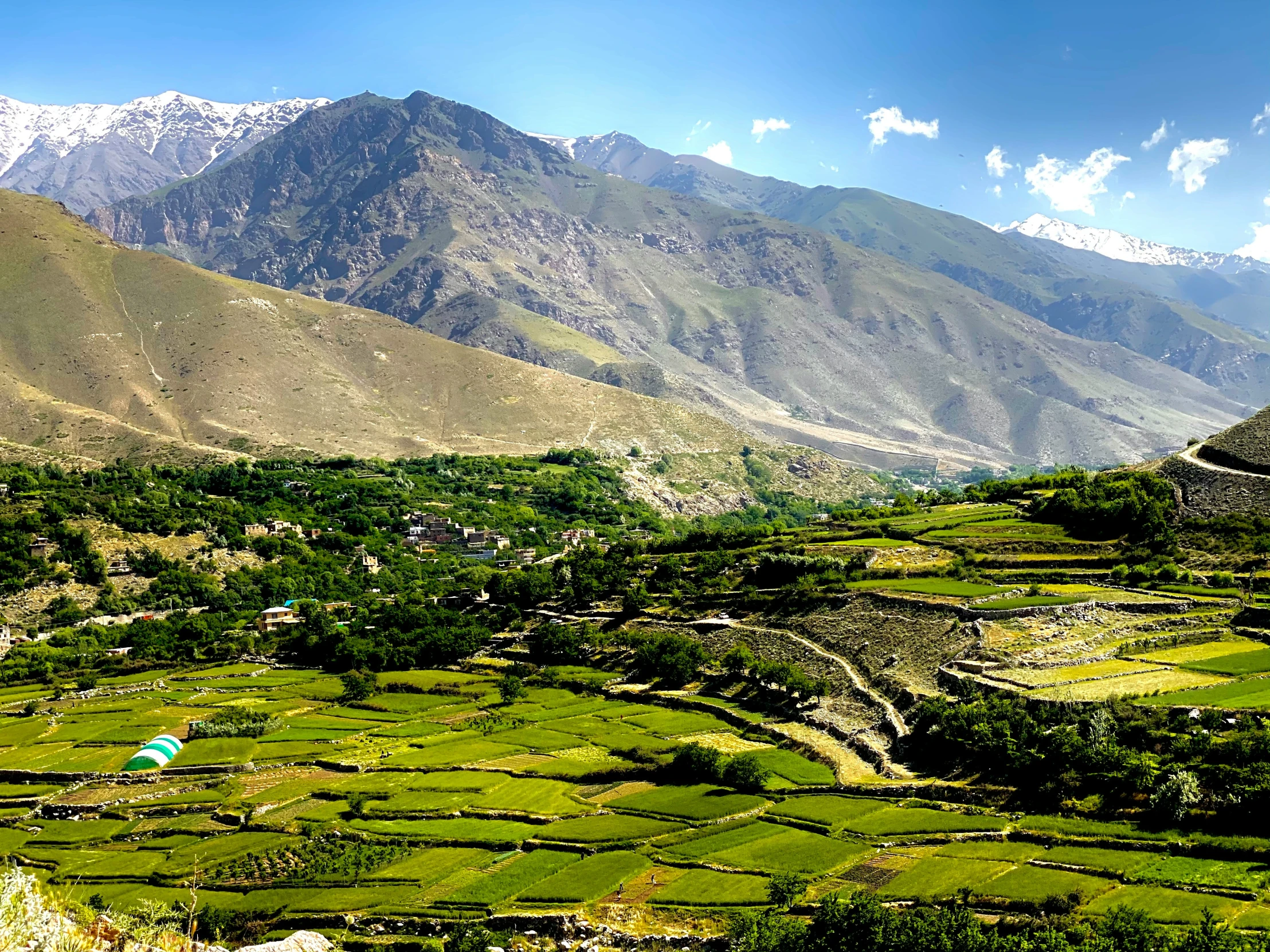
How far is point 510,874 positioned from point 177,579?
3864 inches

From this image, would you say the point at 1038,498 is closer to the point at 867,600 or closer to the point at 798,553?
the point at 798,553

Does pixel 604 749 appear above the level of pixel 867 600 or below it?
below

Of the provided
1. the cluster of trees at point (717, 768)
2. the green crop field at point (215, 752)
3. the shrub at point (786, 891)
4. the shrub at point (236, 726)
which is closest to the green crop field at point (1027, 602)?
the cluster of trees at point (717, 768)

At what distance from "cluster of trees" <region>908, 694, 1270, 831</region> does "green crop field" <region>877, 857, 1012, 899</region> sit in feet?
22.3

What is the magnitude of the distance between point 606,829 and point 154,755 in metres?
34.9

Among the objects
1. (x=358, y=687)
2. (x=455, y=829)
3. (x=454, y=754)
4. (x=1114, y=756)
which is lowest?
(x=358, y=687)

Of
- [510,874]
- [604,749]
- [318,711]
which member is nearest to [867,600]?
[604,749]

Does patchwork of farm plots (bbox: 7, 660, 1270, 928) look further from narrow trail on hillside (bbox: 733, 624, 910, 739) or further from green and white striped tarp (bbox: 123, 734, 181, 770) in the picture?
narrow trail on hillside (bbox: 733, 624, 910, 739)

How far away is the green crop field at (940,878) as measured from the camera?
40.6 m

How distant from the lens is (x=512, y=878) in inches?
1905

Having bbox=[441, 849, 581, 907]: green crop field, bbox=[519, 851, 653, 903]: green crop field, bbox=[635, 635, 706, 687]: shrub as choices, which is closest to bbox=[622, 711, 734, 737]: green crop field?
bbox=[635, 635, 706, 687]: shrub

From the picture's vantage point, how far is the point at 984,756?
52281mm

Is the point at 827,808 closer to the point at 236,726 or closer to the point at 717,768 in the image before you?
the point at 717,768

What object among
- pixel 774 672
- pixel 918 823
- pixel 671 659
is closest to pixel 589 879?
pixel 918 823
